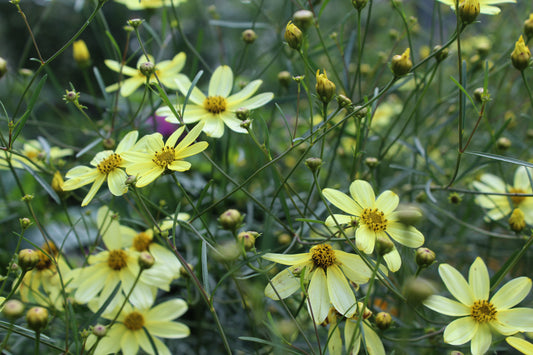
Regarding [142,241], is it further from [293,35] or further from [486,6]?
[486,6]

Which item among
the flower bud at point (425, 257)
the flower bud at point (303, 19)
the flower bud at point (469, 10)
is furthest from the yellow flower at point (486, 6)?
the flower bud at point (425, 257)

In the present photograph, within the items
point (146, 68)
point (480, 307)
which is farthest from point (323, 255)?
point (146, 68)

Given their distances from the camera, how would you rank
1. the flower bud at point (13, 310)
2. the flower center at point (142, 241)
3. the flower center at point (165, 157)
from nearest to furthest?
the flower bud at point (13, 310) < the flower center at point (165, 157) < the flower center at point (142, 241)

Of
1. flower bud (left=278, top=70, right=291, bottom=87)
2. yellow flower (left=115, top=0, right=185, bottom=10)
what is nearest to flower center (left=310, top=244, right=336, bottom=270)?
flower bud (left=278, top=70, right=291, bottom=87)

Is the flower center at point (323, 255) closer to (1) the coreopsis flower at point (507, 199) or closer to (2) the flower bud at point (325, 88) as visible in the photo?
(2) the flower bud at point (325, 88)

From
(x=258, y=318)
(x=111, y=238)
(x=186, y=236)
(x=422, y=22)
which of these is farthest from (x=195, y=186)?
(x=422, y=22)

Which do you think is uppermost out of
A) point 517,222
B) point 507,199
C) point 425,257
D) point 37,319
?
point 507,199

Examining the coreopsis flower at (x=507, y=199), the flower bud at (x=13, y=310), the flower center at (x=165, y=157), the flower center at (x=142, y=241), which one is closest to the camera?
the flower bud at (x=13, y=310)
